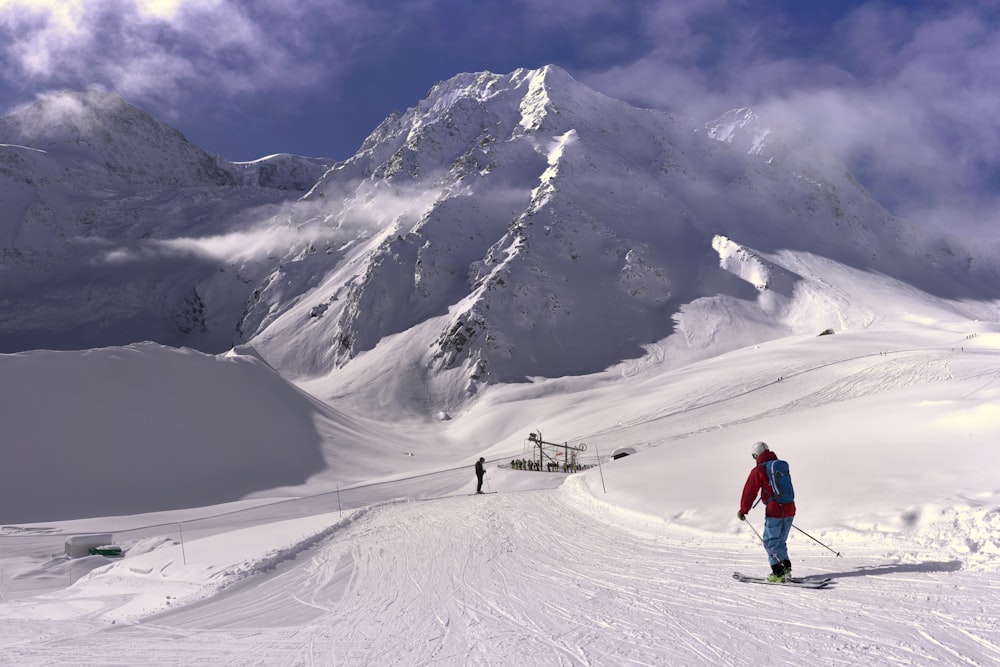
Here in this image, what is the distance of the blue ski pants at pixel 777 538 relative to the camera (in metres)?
8.26

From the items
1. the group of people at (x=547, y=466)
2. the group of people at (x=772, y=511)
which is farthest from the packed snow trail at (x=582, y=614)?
the group of people at (x=547, y=466)

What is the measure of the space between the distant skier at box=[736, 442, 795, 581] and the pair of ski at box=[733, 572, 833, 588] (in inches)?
2.4

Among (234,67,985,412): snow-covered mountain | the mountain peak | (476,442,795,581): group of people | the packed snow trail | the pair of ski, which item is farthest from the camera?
the mountain peak

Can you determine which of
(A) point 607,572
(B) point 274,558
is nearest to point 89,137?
(B) point 274,558

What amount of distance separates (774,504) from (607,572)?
2.60 meters

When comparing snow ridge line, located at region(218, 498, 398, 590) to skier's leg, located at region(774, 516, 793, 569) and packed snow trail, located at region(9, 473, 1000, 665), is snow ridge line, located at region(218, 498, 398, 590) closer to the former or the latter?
packed snow trail, located at region(9, 473, 1000, 665)

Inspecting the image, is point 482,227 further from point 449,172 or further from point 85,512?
point 85,512

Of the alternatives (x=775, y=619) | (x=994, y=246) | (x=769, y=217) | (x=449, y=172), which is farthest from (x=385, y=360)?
(x=994, y=246)

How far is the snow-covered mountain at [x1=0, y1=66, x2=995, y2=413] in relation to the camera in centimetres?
9012

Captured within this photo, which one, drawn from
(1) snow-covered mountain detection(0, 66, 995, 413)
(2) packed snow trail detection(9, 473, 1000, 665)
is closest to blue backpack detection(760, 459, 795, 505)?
(2) packed snow trail detection(9, 473, 1000, 665)

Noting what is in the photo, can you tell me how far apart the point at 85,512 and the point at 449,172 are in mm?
108605

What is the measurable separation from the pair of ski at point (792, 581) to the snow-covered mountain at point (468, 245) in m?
73.3

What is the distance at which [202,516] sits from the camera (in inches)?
1036

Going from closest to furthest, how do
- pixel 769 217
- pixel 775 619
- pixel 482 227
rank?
pixel 775 619
pixel 482 227
pixel 769 217
